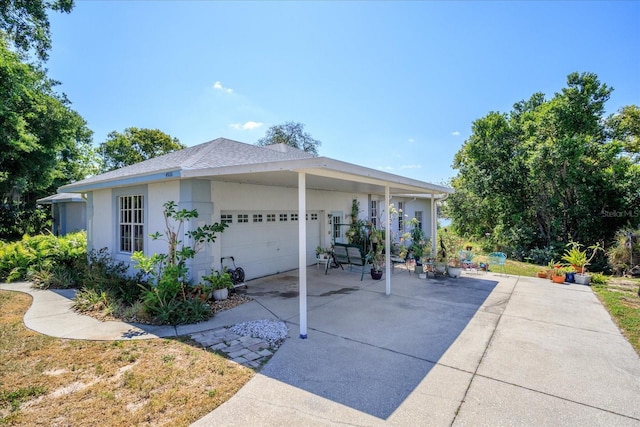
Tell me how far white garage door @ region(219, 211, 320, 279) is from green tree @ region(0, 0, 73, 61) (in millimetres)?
11681

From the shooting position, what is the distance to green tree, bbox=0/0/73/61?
11.0m

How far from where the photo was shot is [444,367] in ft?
12.3

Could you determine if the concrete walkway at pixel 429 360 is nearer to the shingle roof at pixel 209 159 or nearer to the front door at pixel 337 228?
the shingle roof at pixel 209 159

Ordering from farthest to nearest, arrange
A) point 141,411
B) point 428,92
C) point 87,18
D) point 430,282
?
point 428,92 < point 87,18 < point 430,282 < point 141,411

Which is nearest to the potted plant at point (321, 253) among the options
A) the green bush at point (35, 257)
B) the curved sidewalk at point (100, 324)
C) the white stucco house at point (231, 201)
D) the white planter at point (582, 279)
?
the white stucco house at point (231, 201)

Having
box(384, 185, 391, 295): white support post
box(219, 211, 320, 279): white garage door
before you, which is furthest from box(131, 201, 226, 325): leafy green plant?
box(384, 185, 391, 295): white support post

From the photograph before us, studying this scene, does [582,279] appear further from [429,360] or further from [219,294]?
[219,294]

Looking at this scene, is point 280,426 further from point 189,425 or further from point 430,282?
point 430,282

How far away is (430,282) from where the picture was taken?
8.41m

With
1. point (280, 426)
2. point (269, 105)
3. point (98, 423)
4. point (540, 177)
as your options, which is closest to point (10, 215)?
point (269, 105)

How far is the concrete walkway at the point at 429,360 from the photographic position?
2887 millimetres

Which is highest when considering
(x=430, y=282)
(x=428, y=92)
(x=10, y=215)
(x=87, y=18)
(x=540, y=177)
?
(x=87, y=18)

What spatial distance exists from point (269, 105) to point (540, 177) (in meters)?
12.8

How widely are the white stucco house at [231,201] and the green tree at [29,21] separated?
292 inches
